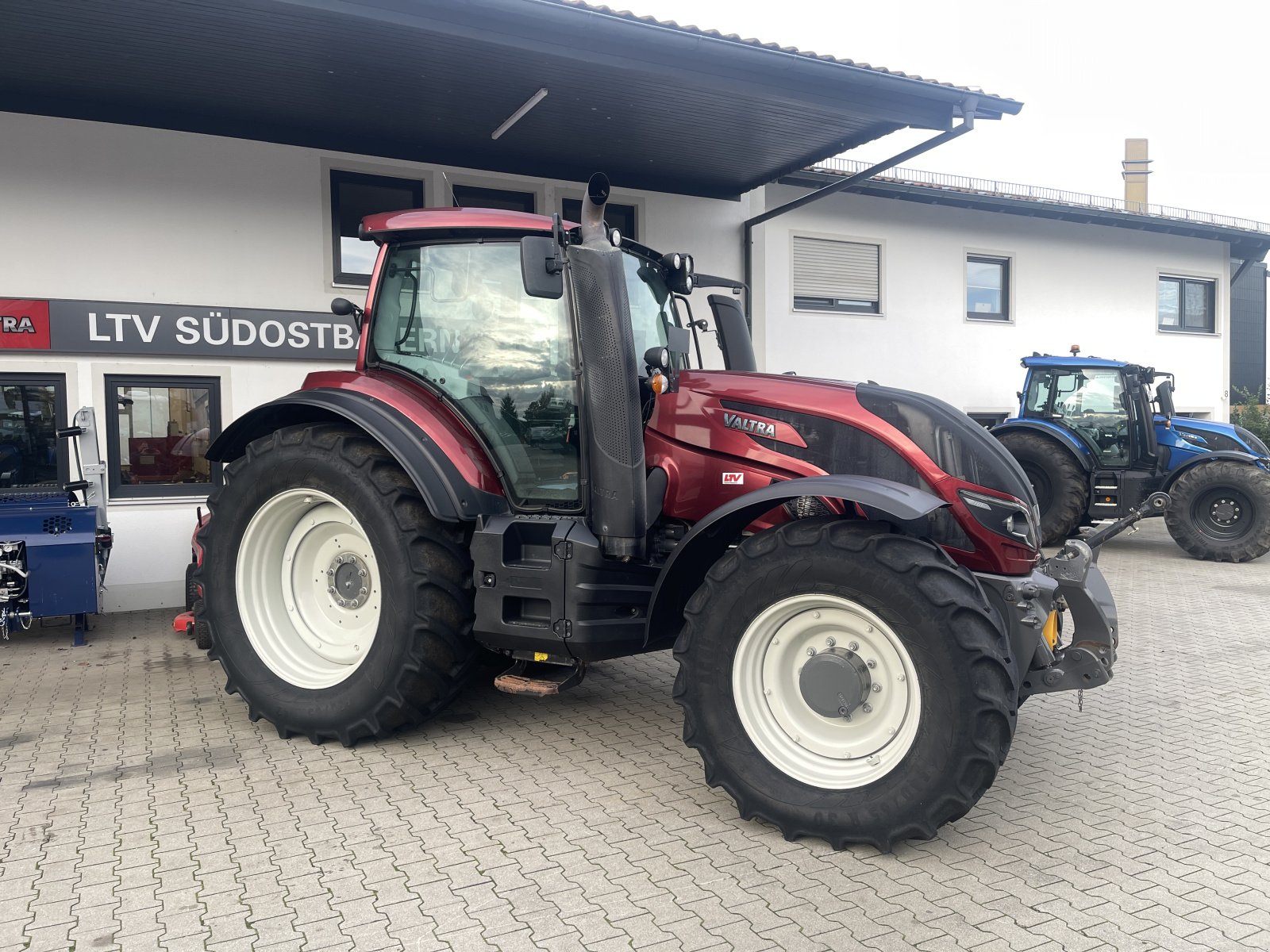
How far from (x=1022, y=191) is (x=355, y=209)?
9815 mm

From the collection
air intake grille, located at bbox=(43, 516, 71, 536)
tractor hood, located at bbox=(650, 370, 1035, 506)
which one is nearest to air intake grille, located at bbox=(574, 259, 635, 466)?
tractor hood, located at bbox=(650, 370, 1035, 506)

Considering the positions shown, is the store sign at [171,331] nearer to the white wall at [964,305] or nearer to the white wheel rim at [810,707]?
the white wall at [964,305]

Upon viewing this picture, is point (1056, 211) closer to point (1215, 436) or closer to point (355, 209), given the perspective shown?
point (1215, 436)

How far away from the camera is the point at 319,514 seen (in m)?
4.63

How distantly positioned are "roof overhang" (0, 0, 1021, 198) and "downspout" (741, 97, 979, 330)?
0.11 metres

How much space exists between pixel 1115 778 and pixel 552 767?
229 centimetres

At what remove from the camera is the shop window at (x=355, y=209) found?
8.35 metres

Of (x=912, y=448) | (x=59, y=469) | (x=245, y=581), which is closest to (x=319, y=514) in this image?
(x=245, y=581)

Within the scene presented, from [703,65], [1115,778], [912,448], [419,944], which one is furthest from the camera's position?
[703,65]

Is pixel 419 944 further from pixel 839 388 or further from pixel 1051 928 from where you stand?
pixel 839 388

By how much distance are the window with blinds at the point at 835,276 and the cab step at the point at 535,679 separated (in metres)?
7.54

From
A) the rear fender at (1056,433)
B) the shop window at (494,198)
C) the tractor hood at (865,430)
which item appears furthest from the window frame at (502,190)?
the rear fender at (1056,433)

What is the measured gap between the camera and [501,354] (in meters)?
4.24

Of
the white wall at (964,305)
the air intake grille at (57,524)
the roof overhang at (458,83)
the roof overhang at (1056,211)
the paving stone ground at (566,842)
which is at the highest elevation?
the roof overhang at (1056,211)
